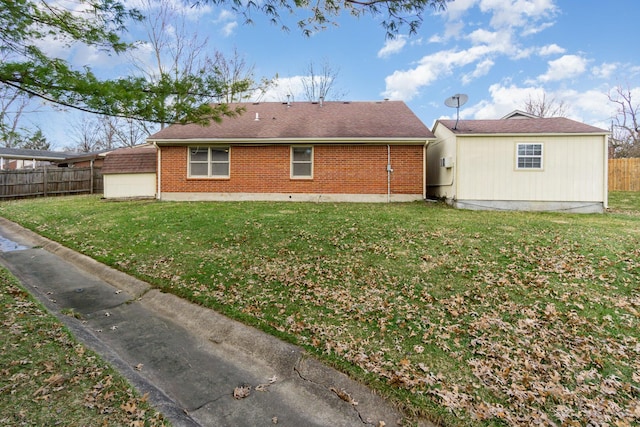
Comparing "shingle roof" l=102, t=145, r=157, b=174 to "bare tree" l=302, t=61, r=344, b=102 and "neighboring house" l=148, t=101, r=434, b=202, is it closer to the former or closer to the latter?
"neighboring house" l=148, t=101, r=434, b=202

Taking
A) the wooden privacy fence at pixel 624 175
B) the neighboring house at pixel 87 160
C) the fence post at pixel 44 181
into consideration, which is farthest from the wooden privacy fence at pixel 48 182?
the wooden privacy fence at pixel 624 175

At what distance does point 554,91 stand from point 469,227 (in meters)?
33.1

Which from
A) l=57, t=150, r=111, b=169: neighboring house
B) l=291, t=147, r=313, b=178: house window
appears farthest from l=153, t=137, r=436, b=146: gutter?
l=57, t=150, r=111, b=169: neighboring house

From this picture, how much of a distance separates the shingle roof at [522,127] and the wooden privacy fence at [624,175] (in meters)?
10.6

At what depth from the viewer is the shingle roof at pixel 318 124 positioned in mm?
13469

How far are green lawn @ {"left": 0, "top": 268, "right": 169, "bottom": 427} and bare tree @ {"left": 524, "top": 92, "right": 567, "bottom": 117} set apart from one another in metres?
39.3

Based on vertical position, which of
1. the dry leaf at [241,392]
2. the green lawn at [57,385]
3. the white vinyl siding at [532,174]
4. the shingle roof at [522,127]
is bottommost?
the dry leaf at [241,392]

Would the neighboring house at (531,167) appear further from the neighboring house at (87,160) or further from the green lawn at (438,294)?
the neighboring house at (87,160)

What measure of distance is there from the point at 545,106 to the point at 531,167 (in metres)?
28.6

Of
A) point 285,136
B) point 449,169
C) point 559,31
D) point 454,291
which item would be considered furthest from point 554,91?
point 454,291

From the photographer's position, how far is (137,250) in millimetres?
7168

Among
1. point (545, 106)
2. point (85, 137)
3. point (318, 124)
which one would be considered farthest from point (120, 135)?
point (545, 106)

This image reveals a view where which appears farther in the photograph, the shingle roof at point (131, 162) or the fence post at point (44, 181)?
the fence post at point (44, 181)

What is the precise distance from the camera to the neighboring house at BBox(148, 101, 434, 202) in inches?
524
